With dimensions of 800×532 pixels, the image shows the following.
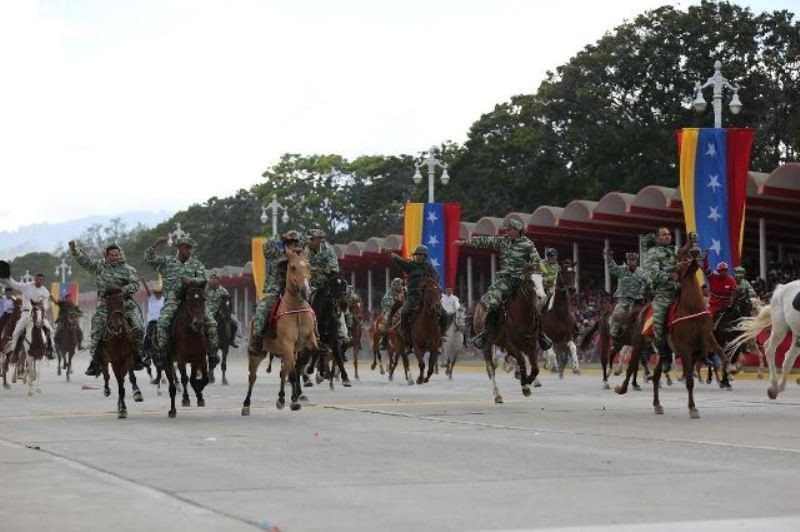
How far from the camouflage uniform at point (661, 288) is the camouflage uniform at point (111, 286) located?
676 centimetres

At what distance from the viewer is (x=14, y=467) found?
12.2 metres

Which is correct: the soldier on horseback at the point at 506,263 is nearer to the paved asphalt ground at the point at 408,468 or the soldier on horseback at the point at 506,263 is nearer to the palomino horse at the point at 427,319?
the paved asphalt ground at the point at 408,468

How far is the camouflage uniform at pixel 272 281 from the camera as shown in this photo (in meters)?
20.0

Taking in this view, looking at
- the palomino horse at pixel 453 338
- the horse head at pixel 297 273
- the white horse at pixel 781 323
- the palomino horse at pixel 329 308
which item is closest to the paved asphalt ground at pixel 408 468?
the white horse at pixel 781 323

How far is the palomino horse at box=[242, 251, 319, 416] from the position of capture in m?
19.5

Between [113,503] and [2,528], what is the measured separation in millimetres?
1132

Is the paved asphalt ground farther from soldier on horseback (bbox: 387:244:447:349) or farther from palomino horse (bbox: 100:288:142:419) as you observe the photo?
soldier on horseback (bbox: 387:244:447:349)

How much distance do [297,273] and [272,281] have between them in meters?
0.86

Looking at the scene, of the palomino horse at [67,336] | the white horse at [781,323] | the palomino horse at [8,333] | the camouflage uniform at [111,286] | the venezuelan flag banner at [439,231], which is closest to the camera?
the camouflage uniform at [111,286]

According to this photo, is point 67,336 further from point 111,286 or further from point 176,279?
point 176,279

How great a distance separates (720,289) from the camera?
27.4 meters

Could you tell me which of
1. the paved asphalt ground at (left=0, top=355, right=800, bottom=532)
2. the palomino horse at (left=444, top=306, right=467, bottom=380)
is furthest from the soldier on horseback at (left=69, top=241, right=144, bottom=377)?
the palomino horse at (left=444, top=306, right=467, bottom=380)

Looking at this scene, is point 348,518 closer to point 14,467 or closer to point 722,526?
point 722,526

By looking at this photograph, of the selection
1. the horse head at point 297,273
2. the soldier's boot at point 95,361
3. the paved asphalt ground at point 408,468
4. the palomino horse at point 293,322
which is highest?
the horse head at point 297,273
